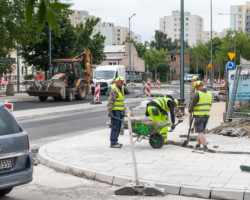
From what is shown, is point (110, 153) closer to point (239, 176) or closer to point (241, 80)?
point (239, 176)

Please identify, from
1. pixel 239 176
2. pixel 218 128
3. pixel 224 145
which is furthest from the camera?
pixel 218 128

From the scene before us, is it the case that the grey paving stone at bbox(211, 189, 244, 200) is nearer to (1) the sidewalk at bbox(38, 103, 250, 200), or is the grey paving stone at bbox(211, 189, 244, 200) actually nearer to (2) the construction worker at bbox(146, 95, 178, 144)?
(1) the sidewalk at bbox(38, 103, 250, 200)

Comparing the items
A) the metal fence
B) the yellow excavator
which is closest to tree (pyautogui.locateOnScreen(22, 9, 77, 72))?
the yellow excavator

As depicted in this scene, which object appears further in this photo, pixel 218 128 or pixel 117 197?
pixel 218 128

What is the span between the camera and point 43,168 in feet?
29.4

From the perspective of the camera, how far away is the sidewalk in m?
6.65

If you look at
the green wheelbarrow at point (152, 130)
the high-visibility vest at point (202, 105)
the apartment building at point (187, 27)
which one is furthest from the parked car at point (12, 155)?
the apartment building at point (187, 27)

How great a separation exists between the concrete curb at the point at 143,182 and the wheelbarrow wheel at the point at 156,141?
2.42 m

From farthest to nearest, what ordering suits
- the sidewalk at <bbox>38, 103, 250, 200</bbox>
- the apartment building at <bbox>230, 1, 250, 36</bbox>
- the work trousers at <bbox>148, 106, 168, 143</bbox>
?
the apartment building at <bbox>230, 1, 250, 36</bbox>
the work trousers at <bbox>148, 106, 168, 143</bbox>
the sidewalk at <bbox>38, 103, 250, 200</bbox>

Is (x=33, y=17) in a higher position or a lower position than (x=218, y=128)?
higher

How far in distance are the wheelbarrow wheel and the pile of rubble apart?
2961 mm

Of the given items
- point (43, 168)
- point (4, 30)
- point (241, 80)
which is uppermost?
point (4, 30)

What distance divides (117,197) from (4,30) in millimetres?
28169

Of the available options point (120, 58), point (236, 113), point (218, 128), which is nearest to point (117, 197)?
point (218, 128)
